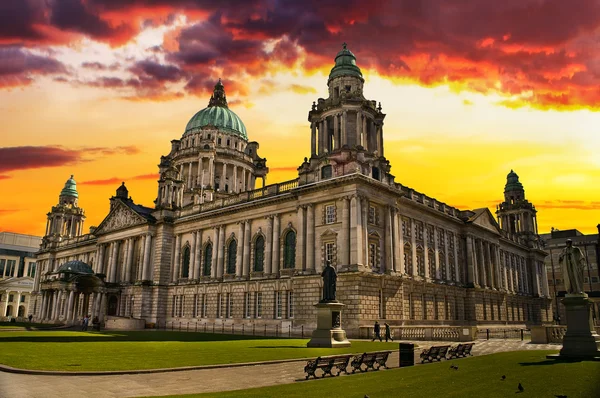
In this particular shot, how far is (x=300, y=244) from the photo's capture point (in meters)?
45.7

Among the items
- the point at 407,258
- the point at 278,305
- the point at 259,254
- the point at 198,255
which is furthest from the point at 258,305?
the point at 407,258

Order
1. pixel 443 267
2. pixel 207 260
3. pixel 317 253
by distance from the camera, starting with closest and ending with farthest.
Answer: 1. pixel 317 253
2. pixel 443 267
3. pixel 207 260

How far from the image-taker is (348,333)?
130ft

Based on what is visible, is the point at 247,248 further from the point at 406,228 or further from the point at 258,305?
the point at 406,228

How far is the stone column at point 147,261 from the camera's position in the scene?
61781 millimetres

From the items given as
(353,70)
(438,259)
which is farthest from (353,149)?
(438,259)

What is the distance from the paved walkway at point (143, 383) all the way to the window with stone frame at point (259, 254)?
33.2m

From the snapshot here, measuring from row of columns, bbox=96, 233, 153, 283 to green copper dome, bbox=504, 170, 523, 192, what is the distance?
212 ft

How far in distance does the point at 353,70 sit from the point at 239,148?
149 ft

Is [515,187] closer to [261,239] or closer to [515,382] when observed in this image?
[261,239]

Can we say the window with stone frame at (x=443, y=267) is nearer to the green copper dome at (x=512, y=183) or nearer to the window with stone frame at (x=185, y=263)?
the window with stone frame at (x=185, y=263)

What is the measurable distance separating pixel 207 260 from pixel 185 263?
15.4 feet

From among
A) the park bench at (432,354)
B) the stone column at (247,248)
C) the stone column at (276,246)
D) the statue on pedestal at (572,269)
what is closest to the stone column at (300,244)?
the stone column at (276,246)

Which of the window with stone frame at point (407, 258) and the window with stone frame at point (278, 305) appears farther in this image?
the window with stone frame at point (407, 258)
